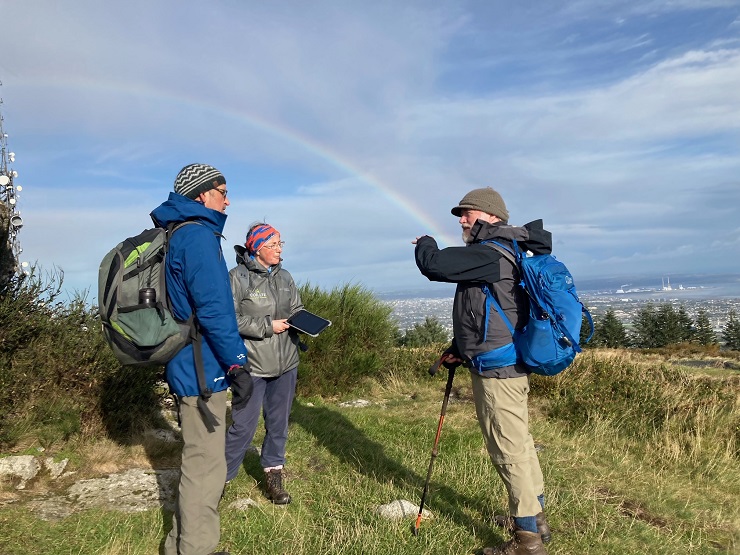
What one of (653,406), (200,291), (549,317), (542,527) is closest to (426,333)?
(653,406)

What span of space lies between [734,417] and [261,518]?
602 centimetres

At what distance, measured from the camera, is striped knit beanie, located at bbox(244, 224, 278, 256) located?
431 cm

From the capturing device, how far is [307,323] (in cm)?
435

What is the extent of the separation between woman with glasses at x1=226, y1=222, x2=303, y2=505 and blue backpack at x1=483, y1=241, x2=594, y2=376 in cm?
199

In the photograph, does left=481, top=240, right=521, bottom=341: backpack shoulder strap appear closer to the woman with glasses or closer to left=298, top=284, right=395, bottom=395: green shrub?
the woman with glasses

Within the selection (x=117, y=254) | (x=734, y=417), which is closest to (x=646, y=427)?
(x=734, y=417)

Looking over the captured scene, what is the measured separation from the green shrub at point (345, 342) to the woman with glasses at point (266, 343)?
4420 mm

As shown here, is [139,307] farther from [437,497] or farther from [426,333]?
[426,333]

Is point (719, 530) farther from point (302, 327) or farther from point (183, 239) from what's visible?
point (183, 239)

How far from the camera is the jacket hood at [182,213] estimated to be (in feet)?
9.83

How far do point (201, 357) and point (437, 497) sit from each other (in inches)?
97.9

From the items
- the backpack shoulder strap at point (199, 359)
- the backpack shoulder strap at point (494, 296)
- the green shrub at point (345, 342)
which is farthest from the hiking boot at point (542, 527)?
the green shrub at point (345, 342)

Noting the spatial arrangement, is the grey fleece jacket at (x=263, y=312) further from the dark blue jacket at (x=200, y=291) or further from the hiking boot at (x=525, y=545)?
the hiking boot at (x=525, y=545)

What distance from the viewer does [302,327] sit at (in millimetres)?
4293
